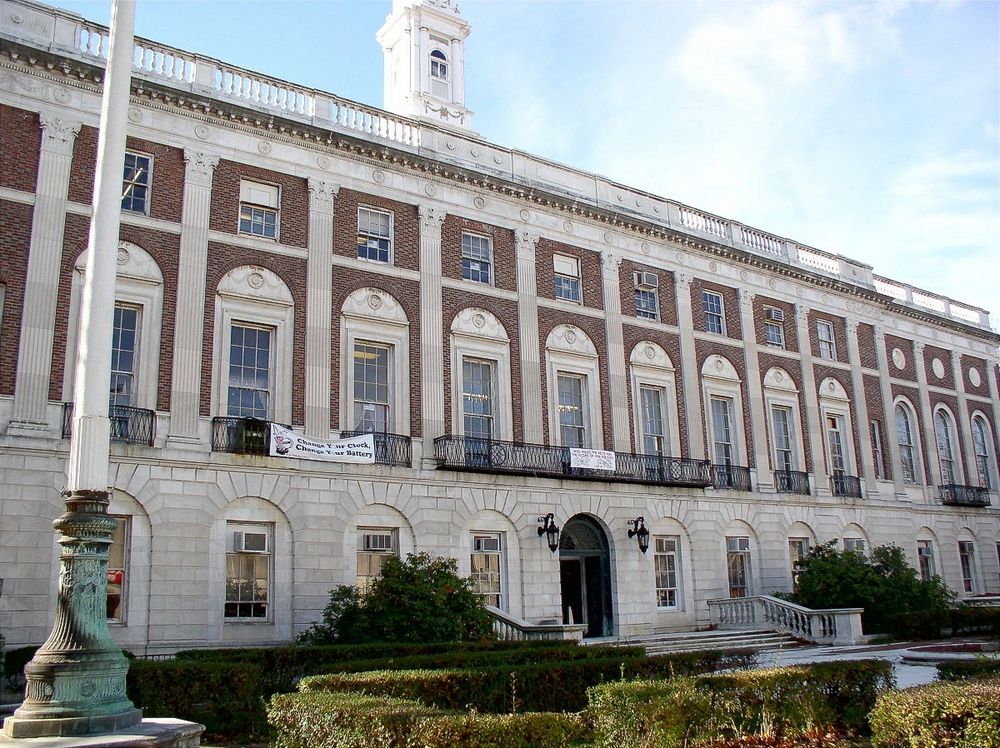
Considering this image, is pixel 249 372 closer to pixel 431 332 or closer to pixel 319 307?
pixel 319 307

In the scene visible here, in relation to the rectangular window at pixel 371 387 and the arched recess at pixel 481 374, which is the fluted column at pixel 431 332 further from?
the rectangular window at pixel 371 387

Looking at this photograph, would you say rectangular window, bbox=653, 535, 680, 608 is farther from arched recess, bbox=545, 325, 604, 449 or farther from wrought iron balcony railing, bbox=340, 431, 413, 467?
wrought iron balcony railing, bbox=340, 431, 413, 467

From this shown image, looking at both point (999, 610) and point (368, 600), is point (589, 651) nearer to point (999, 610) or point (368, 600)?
point (368, 600)

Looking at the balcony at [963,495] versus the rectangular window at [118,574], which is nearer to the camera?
the rectangular window at [118,574]

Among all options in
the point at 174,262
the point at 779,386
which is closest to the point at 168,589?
the point at 174,262

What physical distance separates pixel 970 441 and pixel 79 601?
4197 centimetres

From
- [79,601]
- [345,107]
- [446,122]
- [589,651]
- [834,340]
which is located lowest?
[589,651]

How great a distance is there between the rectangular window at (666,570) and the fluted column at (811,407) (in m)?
7.89

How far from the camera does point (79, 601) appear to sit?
9.07 m

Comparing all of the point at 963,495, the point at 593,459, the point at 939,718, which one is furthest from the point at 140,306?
the point at 963,495

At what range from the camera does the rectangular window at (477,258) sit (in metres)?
27.4

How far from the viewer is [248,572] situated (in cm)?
2161

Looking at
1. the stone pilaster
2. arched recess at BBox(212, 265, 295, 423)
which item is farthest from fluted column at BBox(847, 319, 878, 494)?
arched recess at BBox(212, 265, 295, 423)

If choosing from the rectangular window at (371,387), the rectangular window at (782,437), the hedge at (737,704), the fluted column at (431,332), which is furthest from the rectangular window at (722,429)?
the hedge at (737,704)
